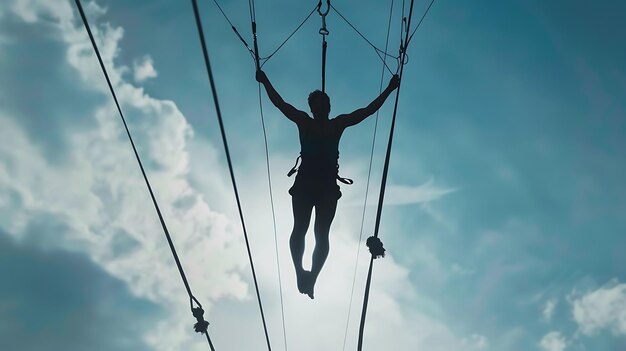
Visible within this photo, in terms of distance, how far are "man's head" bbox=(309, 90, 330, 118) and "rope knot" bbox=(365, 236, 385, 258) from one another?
55.8 inches

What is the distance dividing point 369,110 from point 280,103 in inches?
39.5

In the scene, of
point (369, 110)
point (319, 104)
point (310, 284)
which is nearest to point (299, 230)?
point (310, 284)

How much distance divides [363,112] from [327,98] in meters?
0.44

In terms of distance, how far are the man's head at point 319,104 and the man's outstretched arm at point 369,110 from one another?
0.18 meters

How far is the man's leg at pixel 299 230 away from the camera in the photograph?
5.92 meters

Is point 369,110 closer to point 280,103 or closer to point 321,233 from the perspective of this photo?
point 280,103

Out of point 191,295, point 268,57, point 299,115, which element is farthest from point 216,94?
point 268,57

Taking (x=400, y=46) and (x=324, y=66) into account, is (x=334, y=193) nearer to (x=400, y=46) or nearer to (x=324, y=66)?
(x=324, y=66)

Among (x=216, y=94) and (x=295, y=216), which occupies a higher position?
(x=295, y=216)

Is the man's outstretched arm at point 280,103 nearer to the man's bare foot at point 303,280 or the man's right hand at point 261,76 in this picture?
the man's right hand at point 261,76

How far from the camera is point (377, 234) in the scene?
237 inches

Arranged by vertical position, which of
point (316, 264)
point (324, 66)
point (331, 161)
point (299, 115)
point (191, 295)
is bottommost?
point (191, 295)

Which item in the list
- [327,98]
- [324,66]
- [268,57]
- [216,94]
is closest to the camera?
[216,94]

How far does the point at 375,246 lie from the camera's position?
19.7ft
